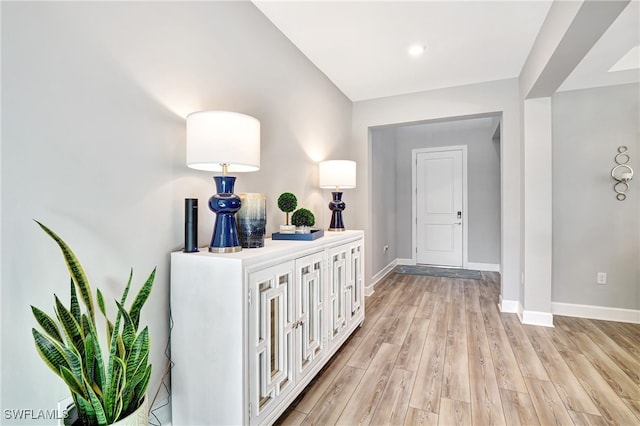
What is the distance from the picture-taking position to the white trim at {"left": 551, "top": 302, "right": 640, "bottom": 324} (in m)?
2.90

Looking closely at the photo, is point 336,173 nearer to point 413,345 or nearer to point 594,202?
point 413,345

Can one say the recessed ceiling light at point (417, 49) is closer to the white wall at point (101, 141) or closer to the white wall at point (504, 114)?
the white wall at point (504, 114)

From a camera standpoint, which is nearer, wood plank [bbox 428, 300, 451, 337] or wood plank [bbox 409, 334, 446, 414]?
wood plank [bbox 409, 334, 446, 414]

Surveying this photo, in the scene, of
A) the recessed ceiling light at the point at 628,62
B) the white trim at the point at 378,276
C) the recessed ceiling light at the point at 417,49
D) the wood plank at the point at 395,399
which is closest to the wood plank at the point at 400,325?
the wood plank at the point at 395,399

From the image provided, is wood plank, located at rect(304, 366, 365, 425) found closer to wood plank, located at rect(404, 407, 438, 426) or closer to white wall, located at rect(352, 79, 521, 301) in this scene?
wood plank, located at rect(404, 407, 438, 426)

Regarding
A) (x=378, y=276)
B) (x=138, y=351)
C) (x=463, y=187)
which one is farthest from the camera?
(x=463, y=187)

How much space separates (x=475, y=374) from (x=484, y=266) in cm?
372

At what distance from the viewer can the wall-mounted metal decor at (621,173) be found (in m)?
2.90

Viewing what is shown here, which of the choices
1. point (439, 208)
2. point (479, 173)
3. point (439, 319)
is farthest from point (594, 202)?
point (439, 208)

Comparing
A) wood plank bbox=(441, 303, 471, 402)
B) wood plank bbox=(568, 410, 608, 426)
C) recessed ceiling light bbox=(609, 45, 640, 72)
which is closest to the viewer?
wood plank bbox=(568, 410, 608, 426)

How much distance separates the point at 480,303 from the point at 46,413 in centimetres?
367

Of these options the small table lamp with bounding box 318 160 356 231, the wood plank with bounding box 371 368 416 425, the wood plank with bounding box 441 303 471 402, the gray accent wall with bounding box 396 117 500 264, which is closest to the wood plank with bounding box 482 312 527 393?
the wood plank with bounding box 441 303 471 402

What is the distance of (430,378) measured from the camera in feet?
6.33

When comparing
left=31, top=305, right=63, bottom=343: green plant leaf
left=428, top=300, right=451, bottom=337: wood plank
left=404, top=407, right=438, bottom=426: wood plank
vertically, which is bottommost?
left=404, top=407, right=438, bottom=426: wood plank
